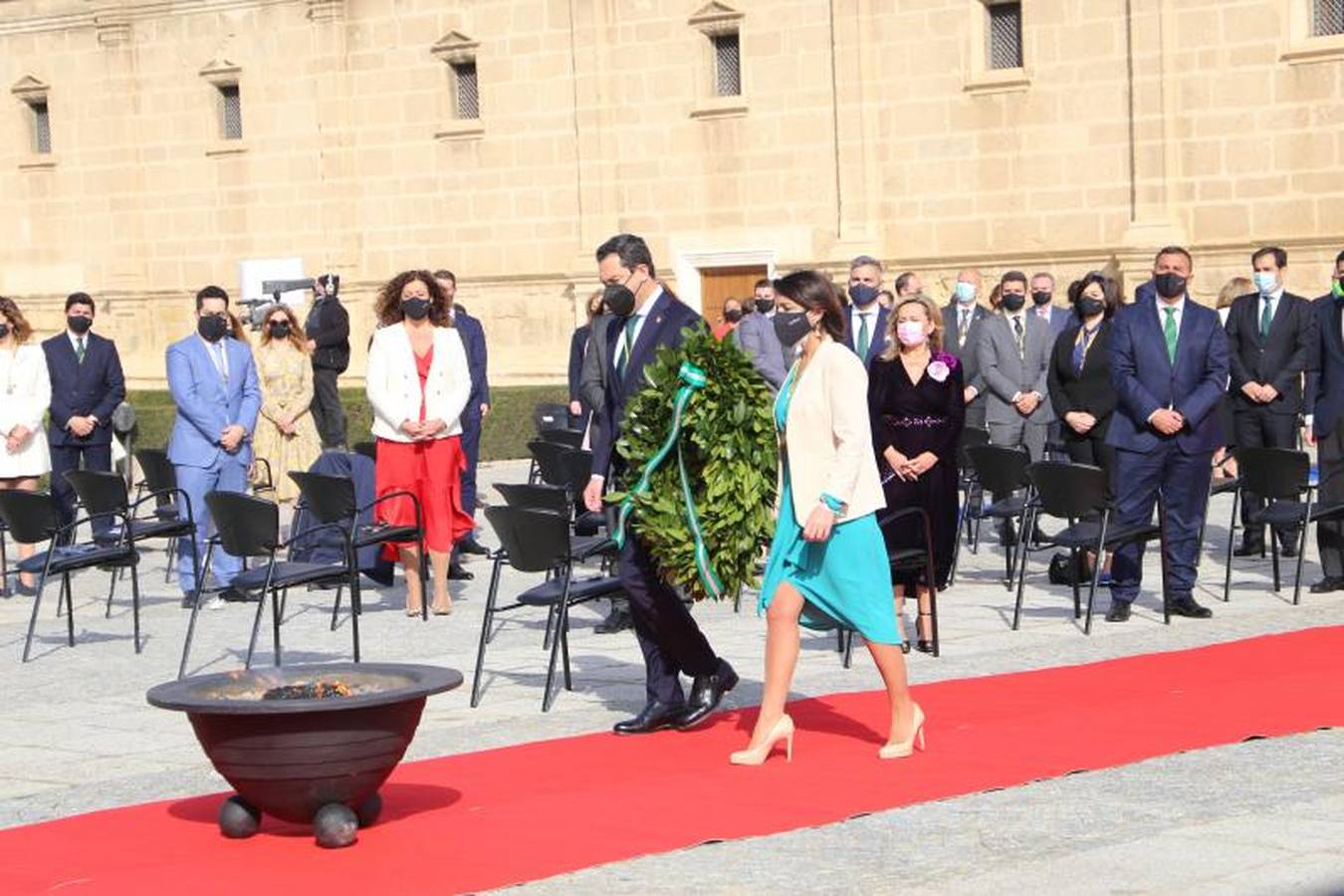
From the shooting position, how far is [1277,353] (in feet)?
55.3

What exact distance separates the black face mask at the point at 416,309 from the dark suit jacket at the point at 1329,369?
5.22 metres

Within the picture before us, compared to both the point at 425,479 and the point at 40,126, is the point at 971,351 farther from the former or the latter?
the point at 40,126

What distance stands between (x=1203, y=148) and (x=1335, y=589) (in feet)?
46.7

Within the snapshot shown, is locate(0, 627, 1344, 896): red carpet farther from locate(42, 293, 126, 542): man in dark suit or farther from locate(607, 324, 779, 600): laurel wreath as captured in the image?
locate(42, 293, 126, 542): man in dark suit

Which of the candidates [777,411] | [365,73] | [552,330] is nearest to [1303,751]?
[777,411]

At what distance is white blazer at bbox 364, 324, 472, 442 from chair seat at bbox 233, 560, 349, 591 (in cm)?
229

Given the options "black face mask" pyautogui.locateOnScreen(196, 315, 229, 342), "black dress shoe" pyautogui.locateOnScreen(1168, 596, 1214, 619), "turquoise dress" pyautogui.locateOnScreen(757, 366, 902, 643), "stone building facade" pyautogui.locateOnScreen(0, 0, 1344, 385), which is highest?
"stone building facade" pyautogui.locateOnScreen(0, 0, 1344, 385)

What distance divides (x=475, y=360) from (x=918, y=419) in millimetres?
5831

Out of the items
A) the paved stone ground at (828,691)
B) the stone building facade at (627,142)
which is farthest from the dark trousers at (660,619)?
the stone building facade at (627,142)

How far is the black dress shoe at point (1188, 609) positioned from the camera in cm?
1391

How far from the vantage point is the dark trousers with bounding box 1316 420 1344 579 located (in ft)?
49.0

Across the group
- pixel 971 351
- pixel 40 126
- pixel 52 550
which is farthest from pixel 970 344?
pixel 40 126

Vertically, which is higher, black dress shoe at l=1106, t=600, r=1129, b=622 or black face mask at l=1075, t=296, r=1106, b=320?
black face mask at l=1075, t=296, r=1106, b=320

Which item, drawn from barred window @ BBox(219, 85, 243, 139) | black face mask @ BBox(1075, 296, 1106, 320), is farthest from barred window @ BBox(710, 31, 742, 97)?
black face mask @ BBox(1075, 296, 1106, 320)
